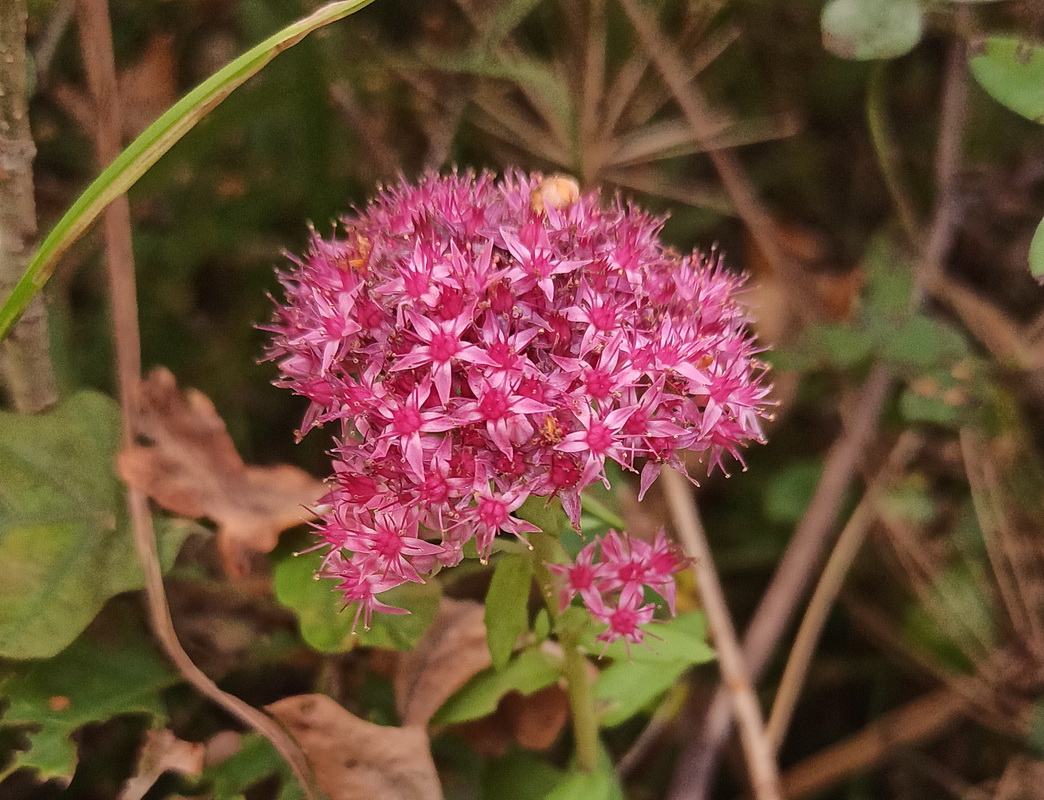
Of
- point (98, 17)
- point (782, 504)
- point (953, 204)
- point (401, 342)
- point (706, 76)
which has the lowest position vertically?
point (401, 342)

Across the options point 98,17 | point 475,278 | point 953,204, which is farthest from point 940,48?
point 98,17

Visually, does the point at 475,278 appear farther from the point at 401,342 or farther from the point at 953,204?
the point at 953,204

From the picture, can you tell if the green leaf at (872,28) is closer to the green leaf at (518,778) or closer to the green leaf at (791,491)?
the green leaf at (791,491)

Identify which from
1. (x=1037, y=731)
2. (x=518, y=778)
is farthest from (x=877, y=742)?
(x=518, y=778)

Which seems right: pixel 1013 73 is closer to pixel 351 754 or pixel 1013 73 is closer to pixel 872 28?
pixel 872 28

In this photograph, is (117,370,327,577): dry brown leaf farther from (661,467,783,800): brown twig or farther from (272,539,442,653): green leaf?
(661,467,783,800): brown twig

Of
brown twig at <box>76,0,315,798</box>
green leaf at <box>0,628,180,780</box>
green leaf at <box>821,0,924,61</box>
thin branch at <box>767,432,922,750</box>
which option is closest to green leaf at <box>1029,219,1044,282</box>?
green leaf at <box>821,0,924,61</box>

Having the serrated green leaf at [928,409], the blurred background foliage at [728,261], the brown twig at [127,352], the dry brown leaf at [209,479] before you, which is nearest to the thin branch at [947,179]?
the blurred background foliage at [728,261]
